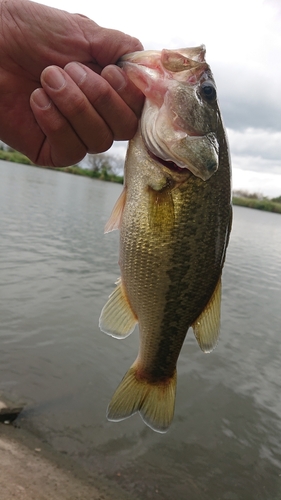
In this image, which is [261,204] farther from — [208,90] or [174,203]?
[174,203]

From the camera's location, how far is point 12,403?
5227mm

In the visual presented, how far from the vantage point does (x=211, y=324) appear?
236 centimetres

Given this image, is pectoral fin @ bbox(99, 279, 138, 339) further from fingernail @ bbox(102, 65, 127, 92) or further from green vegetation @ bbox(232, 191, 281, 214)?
green vegetation @ bbox(232, 191, 281, 214)

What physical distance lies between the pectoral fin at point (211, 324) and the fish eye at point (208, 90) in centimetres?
108

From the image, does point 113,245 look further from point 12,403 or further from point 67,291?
point 12,403

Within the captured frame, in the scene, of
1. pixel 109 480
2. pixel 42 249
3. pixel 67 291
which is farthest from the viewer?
pixel 42 249

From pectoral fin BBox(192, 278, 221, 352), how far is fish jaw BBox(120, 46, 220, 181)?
76 cm

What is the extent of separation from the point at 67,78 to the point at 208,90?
0.78 metres

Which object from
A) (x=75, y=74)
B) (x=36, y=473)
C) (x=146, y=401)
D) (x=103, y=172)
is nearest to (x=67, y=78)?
(x=75, y=74)

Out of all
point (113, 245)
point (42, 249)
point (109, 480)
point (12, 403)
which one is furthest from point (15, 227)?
point (109, 480)

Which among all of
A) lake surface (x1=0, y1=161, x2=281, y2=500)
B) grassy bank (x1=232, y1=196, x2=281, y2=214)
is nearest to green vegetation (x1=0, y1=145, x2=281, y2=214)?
grassy bank (x1=232, y1=196, x2=281, y2=214)

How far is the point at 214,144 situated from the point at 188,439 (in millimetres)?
4901

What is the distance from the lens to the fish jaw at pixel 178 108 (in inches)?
80.4

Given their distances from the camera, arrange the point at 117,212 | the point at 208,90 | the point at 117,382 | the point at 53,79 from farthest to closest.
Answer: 1. the point at 117,382
2. the point at 117,212
3. the point at 208,90
4. the point at 53,79
